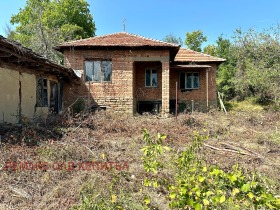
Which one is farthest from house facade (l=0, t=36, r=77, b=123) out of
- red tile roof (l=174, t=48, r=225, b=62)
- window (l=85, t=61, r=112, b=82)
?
red tile roof (l=174, t=48, r=225, b=62)

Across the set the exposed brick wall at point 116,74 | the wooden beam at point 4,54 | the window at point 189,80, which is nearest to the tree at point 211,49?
the window at point 189,80

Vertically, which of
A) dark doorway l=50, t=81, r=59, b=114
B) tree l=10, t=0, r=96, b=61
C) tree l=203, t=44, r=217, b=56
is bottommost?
dark doorway l=50, t=81, r=59, b=114

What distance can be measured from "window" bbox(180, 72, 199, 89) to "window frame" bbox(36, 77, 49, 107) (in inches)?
390

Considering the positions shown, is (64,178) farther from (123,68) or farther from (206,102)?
(206,102)

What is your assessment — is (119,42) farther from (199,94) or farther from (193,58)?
(199,94)

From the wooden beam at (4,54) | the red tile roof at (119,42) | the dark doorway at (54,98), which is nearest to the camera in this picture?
the wooden beam at (4,54)

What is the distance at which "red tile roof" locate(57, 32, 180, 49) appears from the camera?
1389 cm

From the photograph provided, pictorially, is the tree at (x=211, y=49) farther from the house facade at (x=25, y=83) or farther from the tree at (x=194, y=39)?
the house facade at (x=25, y=83)

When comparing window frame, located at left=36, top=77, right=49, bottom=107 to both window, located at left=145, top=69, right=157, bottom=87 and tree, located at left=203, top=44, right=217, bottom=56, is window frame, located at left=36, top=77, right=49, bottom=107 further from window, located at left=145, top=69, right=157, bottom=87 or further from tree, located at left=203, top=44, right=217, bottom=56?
tree, located at left=203, top=44, right=217, bottom=56

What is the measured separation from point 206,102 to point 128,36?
7461 millimetres

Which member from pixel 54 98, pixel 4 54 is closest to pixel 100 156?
pixel 4 54

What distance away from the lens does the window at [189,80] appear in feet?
59.6

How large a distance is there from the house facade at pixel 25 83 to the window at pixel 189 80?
27.4ft

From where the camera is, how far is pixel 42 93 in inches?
459
